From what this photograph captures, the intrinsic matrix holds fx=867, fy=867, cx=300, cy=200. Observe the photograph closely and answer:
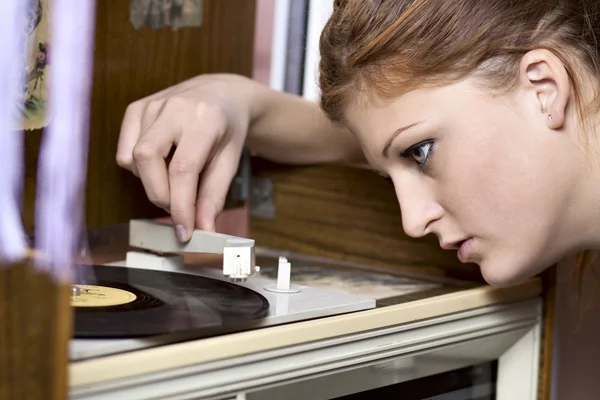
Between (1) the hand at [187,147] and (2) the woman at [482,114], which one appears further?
(1) the hand at [187,147]

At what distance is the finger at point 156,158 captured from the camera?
98 cm

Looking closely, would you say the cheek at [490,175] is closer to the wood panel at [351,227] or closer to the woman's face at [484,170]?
the woman's face at [484,170]

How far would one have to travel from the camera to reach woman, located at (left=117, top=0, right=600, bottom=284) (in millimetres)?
843

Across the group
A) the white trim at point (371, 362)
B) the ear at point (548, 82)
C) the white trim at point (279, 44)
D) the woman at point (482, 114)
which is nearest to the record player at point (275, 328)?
the white trim at point (371, 362)

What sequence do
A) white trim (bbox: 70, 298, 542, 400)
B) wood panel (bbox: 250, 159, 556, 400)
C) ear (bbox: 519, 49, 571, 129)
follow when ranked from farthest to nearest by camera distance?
wood panel (bbox: 250, 159, 556, 400) < ear (bbox: 519, 49, 571, 129) < white trim (bbox: 70, 298, 542, 400)

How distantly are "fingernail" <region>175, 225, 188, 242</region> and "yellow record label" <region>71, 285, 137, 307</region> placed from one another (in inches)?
6.8

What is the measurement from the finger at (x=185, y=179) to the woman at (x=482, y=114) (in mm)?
166

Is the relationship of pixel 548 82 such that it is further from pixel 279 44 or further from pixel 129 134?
pixel 279 44

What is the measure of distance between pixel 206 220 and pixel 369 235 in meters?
0.28

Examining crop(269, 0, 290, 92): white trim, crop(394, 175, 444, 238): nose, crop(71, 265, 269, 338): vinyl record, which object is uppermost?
crop(269, 0, 290, 92): white trim

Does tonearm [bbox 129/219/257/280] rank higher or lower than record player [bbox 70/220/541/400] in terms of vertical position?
higher

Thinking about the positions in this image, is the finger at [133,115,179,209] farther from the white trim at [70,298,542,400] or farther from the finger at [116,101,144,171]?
the white trim at [70,298,542,400]

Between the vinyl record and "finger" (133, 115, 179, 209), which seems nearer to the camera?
the vinyl record

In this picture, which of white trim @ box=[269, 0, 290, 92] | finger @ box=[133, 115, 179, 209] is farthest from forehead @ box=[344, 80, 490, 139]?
white trim @ box=[269, 0, 290, 92]
